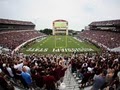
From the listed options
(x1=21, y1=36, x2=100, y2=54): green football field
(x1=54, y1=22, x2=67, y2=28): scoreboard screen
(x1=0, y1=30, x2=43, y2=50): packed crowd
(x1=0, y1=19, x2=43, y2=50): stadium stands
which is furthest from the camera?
(x1=54, y1=22, x2=67, y2=28): scoreboard screen

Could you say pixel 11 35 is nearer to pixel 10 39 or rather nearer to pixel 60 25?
pixel 10 39

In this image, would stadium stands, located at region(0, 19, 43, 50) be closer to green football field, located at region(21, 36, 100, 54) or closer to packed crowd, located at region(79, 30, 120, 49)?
green football field, located at region(21, 36, 100, 54)

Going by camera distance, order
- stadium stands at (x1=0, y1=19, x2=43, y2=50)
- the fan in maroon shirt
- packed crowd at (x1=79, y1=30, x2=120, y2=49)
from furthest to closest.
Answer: packed crowd at (x1=79, y1=30, x2=120, y2=49) → stadium stands at (x1=0, y1=19, x2=43, y2=50) → the fan in maroon shirt

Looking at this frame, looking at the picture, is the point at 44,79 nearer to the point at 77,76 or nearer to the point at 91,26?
the point at 77,76

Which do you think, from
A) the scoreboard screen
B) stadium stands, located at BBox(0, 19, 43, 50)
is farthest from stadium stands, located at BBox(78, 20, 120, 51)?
stadium stands, located at BBox(0, 19, 43, 50)

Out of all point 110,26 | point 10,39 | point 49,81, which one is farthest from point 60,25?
point 49,81

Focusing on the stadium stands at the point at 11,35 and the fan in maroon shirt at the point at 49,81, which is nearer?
the fan in maroon shirt at the point at 49,81

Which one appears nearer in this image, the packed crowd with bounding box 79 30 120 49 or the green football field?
the green football field

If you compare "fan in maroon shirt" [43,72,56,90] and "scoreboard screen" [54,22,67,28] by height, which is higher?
"fan in maroon shirt" [43,72,56,90]

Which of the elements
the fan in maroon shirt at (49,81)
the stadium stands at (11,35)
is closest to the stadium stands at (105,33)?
the stadium stands at (11,35)

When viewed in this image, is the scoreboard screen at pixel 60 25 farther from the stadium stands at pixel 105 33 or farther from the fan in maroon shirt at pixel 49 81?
the fan in maroon shirt at pixel 49 81

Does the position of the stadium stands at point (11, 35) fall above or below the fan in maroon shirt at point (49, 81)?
below

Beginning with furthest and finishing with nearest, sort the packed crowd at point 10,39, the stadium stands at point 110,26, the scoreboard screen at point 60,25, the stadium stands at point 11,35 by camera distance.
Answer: the scoreboard screen at point 60,25 → the stadium stands at point 110,26 → the stadium stands at point 11,35 → the packed crowd at point 10,39

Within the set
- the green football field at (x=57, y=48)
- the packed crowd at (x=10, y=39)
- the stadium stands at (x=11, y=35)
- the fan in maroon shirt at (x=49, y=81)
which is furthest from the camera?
the stadium stands at (x=11, y=35)
